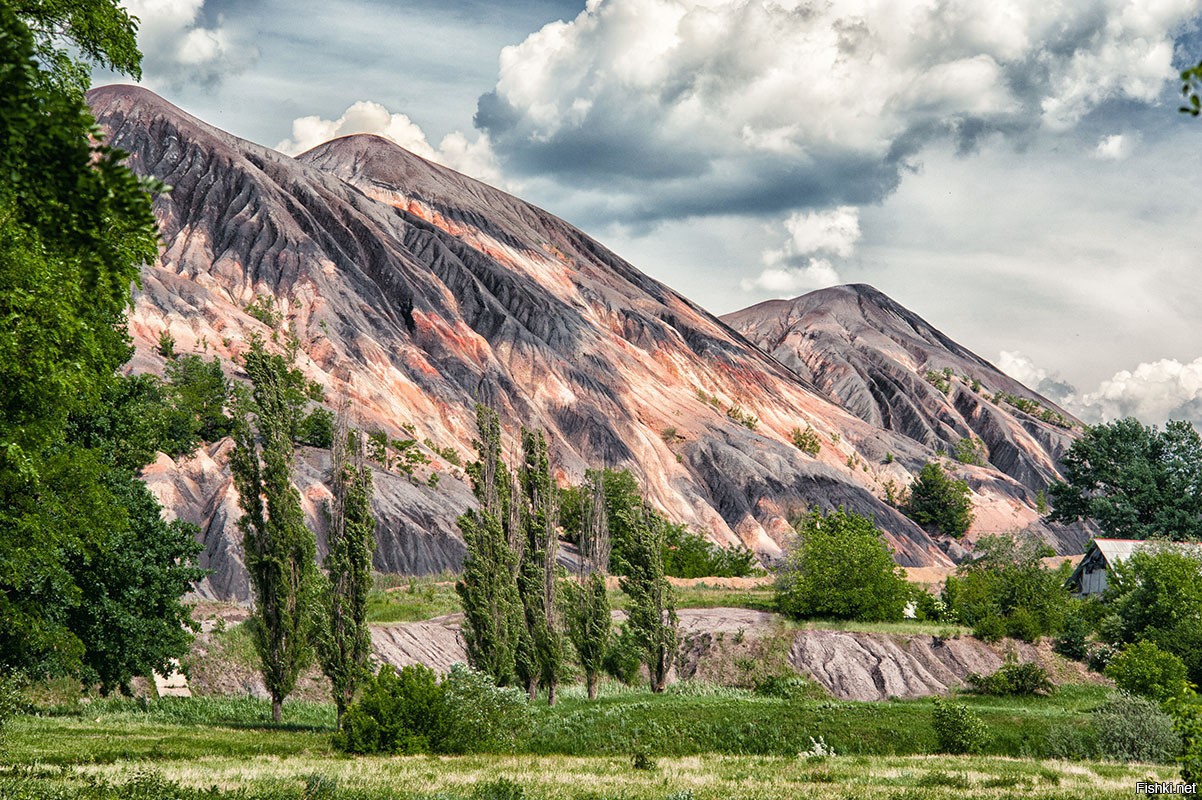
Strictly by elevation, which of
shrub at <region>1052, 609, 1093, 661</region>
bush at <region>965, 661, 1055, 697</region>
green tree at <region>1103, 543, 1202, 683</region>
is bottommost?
bush at <region>965, 661, 1055, 697</region>

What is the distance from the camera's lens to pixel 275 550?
3541 centimetres

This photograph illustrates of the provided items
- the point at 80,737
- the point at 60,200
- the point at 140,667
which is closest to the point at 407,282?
the point at 140,667

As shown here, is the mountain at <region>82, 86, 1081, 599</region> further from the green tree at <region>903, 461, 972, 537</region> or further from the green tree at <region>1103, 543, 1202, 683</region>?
the green tree at <region>1103, 543, 1202, 683</region>

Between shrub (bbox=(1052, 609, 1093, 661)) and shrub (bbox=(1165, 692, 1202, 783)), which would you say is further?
shrub (bbox=(1052, 609, 1093, 661))

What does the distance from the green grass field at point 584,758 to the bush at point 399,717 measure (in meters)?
1.07

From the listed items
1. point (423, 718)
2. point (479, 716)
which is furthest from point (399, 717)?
point (479, 716)

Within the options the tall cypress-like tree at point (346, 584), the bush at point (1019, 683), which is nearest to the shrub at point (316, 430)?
the tall cypress-like tree at point (346, 584)

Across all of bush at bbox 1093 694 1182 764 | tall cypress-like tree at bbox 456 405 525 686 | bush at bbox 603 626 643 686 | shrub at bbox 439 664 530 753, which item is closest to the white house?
bush at bbox 603 626 643 686

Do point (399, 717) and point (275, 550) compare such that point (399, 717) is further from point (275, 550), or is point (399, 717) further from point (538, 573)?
point (538, 573)

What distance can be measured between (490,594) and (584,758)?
14466mm

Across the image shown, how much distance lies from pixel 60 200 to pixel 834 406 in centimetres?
18593

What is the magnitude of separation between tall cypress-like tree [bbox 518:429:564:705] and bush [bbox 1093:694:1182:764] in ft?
68.0

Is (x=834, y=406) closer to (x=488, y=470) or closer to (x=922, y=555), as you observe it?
(x=922, y=555)

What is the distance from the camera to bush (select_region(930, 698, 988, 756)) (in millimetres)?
33562
